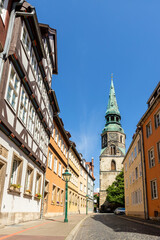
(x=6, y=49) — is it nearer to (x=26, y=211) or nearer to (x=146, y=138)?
(x=26, y=211)

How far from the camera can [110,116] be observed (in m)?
87.4

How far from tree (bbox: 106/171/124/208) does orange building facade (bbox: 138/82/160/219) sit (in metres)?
45.2

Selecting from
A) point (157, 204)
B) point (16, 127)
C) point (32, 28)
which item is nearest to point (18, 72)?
point (16, 127)

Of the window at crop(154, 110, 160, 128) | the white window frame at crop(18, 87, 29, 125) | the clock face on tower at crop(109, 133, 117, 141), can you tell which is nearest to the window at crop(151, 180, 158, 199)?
the window at crop(154, 110, 160, 128)

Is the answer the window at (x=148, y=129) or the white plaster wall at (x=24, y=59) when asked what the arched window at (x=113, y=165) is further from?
the white plaster wall at (x=24, y=59)

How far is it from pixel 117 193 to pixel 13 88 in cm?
6077

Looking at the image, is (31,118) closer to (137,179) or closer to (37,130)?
(37,130)

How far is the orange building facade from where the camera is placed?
18.7 metres

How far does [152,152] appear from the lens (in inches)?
810

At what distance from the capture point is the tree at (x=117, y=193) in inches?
Result: 2516

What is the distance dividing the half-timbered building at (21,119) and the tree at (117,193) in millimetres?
51317

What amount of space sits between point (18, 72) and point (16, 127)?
2.47m

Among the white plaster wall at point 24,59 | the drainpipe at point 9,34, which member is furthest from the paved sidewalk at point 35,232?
the white plaster wall at point 24,59

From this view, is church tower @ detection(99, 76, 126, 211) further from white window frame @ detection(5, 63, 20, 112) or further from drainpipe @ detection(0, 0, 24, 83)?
drainpipe @ detection(0, 0, 24, 83)
